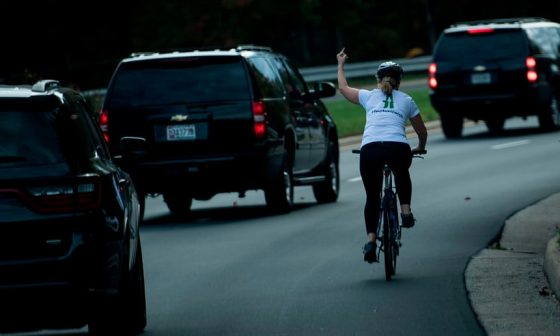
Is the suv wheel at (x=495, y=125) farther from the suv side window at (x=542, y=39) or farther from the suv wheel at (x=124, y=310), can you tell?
the suv wheel at (x=124, y=310)

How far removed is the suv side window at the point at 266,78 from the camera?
19094 millimetres

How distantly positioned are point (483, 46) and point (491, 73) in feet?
1.61

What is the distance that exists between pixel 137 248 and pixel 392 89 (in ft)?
11.0

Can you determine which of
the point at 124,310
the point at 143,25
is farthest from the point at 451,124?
the point at 143,25

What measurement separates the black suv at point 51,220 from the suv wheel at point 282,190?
986 centimetres

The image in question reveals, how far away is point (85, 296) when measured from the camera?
8.90 metres

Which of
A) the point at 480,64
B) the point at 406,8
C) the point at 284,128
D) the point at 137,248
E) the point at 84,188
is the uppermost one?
the point at 84,188

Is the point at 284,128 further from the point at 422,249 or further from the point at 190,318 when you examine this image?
the point at 190,318

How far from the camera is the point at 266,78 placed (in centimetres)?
1947

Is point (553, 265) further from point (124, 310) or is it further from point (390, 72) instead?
point (124, 310)

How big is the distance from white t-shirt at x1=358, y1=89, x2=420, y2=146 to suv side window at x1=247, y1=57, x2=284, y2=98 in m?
5.67

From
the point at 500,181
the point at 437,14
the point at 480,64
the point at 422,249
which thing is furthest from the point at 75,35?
the point at 422,249

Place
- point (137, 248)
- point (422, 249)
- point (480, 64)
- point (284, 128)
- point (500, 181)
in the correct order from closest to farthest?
point (137, 248) → point (422, 249) → point (284, 128) → point (500, 181) → point (480, 64)

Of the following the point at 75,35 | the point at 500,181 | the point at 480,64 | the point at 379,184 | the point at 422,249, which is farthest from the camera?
the point at 75,35
